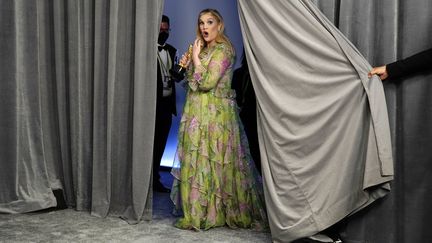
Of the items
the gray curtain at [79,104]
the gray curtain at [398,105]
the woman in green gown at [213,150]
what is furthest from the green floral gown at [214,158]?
the gray curtain at [398,105]

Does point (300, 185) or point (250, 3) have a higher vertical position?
point (250, 3)

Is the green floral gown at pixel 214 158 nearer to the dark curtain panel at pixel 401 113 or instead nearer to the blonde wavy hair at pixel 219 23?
the blonde wavy hair at pixel 219 23

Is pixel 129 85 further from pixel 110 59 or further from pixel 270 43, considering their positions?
pixel 270 43

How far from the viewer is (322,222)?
2467mm

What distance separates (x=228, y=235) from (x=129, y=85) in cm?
118

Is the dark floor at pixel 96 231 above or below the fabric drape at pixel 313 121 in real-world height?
below

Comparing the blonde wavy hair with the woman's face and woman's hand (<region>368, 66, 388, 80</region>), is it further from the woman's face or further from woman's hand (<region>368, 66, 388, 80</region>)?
woman's hand (<region>368, 66, 388, 80</region>)

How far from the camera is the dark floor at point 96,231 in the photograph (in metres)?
2.69

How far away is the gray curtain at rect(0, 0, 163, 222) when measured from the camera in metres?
3.05

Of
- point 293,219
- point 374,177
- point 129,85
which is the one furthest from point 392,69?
point 129,85

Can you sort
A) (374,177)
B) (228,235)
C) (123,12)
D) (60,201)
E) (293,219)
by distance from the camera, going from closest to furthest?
(374,177)
(293,219)
(228,235)
(123,12)
(60,201)

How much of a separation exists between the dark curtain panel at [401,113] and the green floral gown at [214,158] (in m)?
0.68

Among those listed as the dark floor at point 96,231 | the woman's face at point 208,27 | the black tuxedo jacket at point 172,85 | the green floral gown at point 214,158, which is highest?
the woman's face at point 208,27

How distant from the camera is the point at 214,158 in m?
2.92
